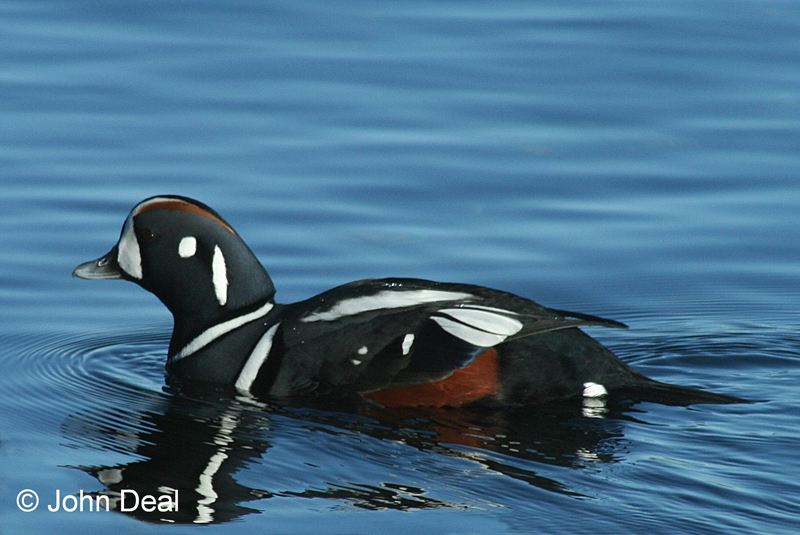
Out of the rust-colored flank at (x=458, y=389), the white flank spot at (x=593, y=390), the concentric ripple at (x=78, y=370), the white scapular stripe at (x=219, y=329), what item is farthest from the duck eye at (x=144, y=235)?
the white flank spot at (x=593, y=390)

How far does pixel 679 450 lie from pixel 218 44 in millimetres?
8097

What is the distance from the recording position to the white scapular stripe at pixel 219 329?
697 centimetres

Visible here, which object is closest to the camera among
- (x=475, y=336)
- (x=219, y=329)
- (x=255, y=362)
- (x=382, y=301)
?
(x=475, y=336)

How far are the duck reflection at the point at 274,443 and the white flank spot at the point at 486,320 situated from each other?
392 mm

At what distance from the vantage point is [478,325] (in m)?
6.43

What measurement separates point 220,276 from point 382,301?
943mm

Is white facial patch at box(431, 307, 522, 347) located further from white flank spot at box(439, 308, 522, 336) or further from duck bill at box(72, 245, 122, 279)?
duck bill at box(72, 245, 122, 279)

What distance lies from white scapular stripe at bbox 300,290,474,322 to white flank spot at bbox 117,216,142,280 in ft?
3.50

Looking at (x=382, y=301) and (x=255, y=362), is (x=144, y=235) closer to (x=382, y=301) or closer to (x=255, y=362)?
(x=255, y=362)

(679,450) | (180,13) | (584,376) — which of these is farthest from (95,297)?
Answer: (180,13)

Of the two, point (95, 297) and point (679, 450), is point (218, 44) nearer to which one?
point (95, 297)

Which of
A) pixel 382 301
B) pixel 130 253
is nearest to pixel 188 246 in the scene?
pixel 130 253

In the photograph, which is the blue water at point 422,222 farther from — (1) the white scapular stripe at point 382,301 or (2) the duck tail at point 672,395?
(1) the white scapular stripe at point 382,301

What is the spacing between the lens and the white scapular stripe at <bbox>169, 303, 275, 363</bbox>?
6.97m
